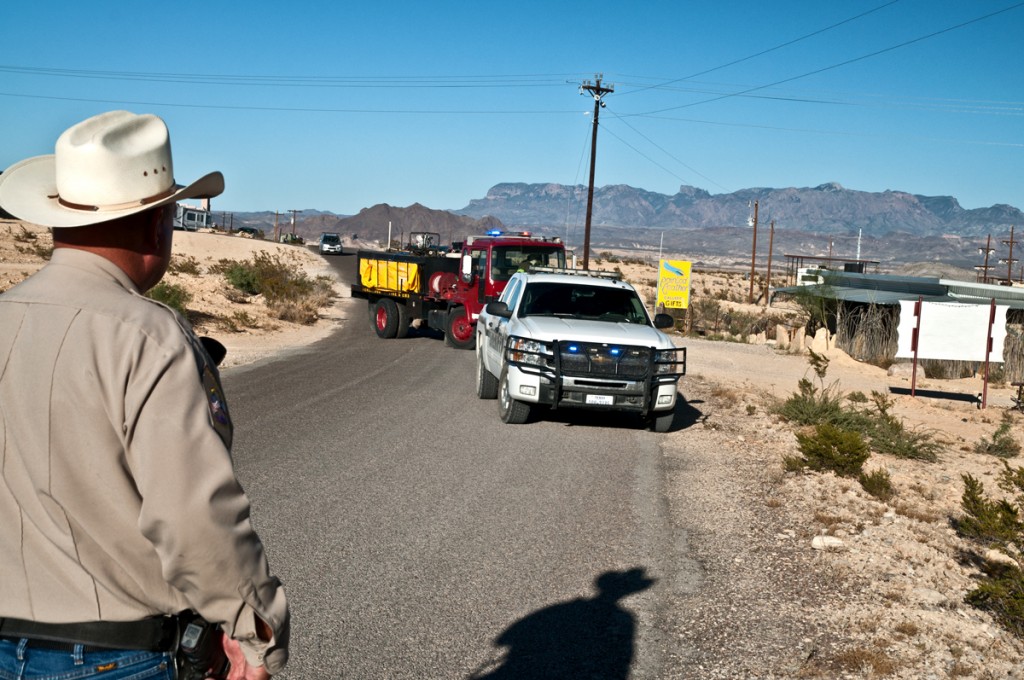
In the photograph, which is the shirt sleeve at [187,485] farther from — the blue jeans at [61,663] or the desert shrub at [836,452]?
the desert shrub at [836,452]

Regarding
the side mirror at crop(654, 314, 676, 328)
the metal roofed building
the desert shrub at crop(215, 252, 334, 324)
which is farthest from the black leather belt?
the desert shrub at crop(215, 252, 334, 324)

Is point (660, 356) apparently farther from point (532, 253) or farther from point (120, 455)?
point (120, 455)

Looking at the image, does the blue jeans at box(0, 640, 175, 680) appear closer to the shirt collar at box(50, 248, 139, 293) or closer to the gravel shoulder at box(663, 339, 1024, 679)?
the shirt collar at box(50, 248, 139, 293)

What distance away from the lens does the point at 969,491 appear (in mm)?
7477

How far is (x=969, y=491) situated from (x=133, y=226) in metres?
6.80

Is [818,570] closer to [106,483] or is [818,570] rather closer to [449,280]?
[106,483]

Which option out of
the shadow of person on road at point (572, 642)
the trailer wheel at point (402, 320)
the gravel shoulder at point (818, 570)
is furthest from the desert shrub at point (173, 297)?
the shadow of person on road at point (572, 642)

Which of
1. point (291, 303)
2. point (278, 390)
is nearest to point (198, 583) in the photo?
point (278, 390)

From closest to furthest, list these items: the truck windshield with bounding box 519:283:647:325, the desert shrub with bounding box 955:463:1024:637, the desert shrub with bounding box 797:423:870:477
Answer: the desert shrub with bounding box 955:463:1024:637 < the desert shrub with bounding box 797:423:870:477 < the truck windshield with bounding box 519:283:647:325

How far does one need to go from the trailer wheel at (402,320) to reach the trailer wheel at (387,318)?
2.1 inches

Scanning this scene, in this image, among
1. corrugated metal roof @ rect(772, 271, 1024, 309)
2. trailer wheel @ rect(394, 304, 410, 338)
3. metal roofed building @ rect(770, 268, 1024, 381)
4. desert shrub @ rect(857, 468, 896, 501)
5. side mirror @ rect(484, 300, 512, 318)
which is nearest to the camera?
desert shrub @ rect(857, 468, 896, 501)

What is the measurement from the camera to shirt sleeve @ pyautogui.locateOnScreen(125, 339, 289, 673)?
2092 mm

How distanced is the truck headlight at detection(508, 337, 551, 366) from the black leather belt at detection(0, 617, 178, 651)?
10.0m

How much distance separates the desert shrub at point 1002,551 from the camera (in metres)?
5.83
